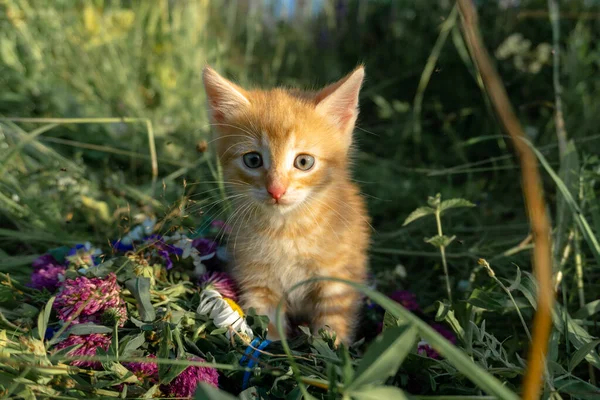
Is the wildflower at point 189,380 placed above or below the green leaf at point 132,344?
below

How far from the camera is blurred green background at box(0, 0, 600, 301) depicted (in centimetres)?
192

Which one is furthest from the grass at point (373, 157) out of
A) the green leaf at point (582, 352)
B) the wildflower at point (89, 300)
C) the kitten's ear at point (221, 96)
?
the kitten's ear at point (221, 96)

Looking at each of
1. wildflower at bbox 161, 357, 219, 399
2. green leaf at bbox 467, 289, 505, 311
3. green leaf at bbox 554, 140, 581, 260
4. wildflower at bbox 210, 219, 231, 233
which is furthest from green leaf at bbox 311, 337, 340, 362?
green leaf at bbox 554, 140, 581, 260

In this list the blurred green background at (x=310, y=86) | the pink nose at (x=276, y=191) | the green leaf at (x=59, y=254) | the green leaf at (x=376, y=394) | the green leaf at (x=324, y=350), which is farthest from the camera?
the blurred green background at (x=310, y=86)

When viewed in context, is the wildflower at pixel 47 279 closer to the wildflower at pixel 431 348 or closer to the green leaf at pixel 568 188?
the wildflower at pixel 431 348

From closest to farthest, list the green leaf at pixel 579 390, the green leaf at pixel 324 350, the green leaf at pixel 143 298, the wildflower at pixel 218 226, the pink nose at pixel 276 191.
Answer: the green leaf at pixel 579 390 < the green leaf at pixel 324 350 < the green leaf at pixel 143 298 < the pink nose at pixel 276 191 < the wildflower at pixel 218 226

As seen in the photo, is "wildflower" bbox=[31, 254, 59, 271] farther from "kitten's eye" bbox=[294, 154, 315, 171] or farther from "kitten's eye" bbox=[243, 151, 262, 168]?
"kitten's eye" bbox=[294, 154, 315, 171]

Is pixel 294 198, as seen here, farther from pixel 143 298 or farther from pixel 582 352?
Result: pixel 582 352

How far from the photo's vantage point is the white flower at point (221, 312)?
1.30 metres

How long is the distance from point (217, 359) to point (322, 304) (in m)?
0.41

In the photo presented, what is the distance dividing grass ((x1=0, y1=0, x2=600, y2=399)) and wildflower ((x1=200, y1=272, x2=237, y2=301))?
0.07 meters

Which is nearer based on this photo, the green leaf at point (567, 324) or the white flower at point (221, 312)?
the green leaf at point (567, 324)

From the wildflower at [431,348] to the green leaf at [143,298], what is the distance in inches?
28.2

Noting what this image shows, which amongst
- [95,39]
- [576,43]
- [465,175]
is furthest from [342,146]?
[95,39]
